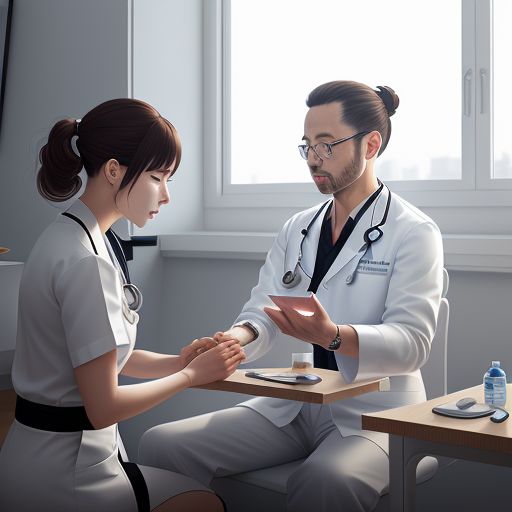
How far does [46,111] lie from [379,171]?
59.5 inches

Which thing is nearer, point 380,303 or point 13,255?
point 380,303

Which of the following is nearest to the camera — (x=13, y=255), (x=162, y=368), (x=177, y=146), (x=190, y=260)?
(x=177, y=146)

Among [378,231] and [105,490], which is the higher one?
[378,231]

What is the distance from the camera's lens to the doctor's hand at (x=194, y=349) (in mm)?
2221

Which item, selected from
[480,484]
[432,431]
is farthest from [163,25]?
[432,431]

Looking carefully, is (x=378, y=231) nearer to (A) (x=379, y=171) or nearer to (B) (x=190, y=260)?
(A) (x=379, y=171)

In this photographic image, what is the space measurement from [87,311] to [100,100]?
6.82 feet

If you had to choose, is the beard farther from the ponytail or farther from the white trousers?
the ponytail

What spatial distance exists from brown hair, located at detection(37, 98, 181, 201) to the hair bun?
2.95ft

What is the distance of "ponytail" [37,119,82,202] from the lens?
6.12ft

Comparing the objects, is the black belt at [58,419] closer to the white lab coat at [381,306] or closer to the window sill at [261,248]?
the white lab coat at [381,306]

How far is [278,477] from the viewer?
7.47 ft

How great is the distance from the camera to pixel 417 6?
3.19 m

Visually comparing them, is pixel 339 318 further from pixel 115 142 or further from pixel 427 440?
pixel 115 142
